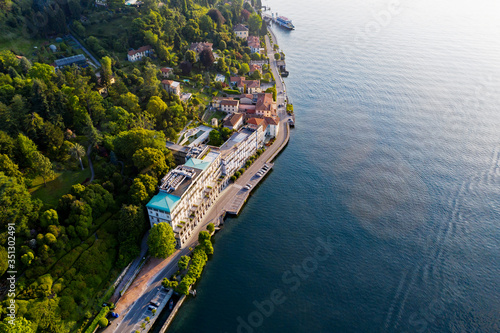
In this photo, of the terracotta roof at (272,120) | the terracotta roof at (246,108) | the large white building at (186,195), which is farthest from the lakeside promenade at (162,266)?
the terracotta roof at (246,108)

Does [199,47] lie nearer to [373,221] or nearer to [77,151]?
[77,151]

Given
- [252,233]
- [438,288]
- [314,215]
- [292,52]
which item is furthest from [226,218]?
[292,52]

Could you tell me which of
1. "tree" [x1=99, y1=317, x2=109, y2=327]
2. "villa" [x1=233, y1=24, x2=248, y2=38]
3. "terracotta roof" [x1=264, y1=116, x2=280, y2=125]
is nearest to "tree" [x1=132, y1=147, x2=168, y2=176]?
"tree" [x1=99, y1=317, x2=109, y2=327]

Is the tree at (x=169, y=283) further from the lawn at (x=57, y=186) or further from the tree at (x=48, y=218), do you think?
the lawn at (x=57, y=186)

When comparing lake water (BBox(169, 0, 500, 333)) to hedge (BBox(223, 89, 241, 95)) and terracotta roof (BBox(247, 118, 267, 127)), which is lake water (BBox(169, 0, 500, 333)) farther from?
hedge (BBox(223, 89, 241, 95))

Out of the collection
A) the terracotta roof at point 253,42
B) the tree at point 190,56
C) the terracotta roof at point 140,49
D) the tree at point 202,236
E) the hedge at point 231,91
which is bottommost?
the tree at point 202,236
